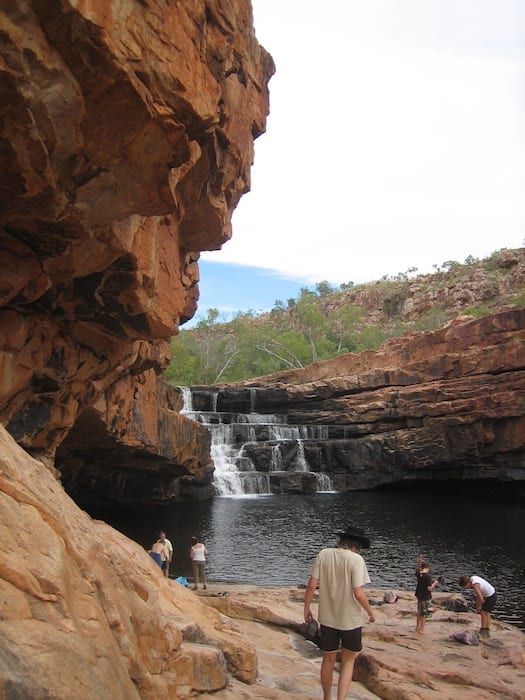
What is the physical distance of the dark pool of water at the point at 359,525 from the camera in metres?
19.6

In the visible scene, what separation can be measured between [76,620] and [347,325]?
75672mm

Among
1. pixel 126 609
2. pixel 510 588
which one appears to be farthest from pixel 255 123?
pixel 510 588

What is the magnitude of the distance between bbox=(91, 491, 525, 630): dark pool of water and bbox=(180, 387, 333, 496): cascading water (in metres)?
1.98

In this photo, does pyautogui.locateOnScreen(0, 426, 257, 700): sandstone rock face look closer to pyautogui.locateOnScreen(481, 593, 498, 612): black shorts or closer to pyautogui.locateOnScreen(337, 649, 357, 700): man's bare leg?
pyautogui.locateOnScreen(337, 649, 357, 700): man's bare leg

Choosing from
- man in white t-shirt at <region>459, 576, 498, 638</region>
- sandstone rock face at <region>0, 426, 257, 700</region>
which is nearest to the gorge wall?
sandstone rock face at <region>0, 426, 257, 700</region>

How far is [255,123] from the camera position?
55.9 feet

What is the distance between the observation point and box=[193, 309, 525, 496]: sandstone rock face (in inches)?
1483

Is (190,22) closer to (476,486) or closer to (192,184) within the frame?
(192,184)

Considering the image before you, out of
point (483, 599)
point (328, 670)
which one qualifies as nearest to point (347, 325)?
point (483, 599)

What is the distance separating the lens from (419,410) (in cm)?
4053

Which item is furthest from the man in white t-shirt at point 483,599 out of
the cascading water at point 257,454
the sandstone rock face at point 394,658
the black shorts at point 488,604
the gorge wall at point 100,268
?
the cascading water at point 257,454

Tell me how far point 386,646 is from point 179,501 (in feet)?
87.7

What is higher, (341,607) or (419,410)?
(419,410)

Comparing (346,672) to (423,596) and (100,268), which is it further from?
(100,268)
